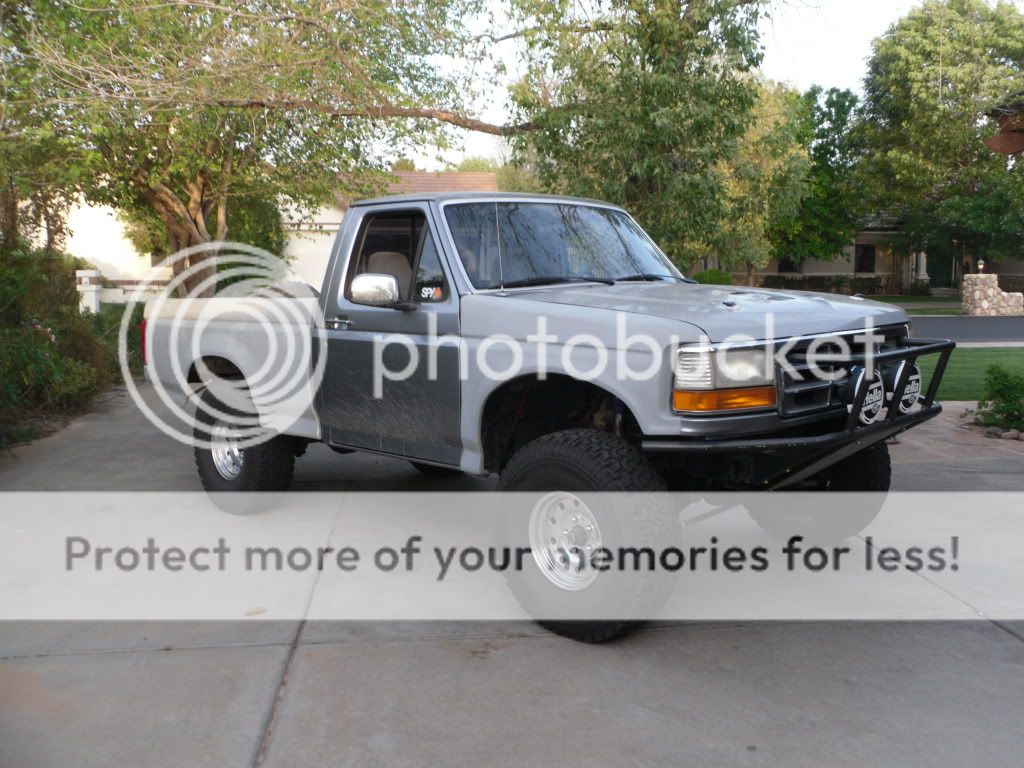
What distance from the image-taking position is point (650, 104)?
10.3 metres

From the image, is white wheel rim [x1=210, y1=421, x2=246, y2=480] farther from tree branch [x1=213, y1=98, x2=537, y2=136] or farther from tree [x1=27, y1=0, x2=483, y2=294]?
tree branch [x1=213, y1=98, x2=537, y2=136]

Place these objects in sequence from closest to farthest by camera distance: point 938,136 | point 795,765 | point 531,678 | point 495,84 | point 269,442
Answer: point 795,765 → point 531,678 → point 269,442 → point 495,84 → point 938,136

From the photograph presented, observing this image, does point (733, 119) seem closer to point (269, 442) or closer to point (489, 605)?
point (269, 442)

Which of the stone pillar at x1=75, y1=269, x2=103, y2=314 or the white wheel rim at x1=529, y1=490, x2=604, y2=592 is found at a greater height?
the stone pillar at x1=75, y1=269, x2=103, y2=314

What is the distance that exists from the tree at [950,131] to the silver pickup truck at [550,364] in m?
35.1

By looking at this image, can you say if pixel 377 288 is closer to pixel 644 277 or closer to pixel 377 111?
pixel 644 277

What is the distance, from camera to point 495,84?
12.8 metres

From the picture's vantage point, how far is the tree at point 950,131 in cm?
3756

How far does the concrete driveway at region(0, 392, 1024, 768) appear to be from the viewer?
359cm

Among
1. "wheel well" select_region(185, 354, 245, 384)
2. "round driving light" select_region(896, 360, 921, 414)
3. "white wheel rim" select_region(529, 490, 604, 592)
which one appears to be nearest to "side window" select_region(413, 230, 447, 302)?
"white wheel rim" select_region(529, 490, 604, 592)

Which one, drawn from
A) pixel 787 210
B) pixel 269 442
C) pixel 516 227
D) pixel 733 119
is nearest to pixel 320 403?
pixel 269 442

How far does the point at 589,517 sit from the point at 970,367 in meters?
12.3

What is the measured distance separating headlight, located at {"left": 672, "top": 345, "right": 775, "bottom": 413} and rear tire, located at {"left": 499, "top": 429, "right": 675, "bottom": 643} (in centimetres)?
39

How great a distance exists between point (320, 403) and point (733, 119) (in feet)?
20.5
